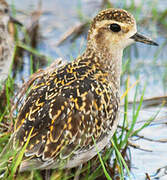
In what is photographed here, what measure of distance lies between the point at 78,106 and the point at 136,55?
411 centimetres

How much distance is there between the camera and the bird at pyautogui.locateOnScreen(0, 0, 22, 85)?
8188 millimetres

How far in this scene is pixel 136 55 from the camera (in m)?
9.29

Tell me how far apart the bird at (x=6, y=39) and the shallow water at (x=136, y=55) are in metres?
0.38

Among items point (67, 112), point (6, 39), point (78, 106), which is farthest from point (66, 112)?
point (6, 39)

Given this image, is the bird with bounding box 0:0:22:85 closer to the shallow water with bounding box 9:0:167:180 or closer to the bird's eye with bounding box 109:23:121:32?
the shallow water with bounding box 9:0:167:180

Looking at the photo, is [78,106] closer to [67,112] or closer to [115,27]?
[67,112]

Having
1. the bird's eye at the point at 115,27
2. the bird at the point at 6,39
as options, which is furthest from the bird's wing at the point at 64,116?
the bird at the point at 6,39

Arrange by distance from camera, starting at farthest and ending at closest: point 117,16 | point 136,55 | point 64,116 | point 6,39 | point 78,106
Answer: point 136,55 → point 6,39 → point 117,16 → point 78,106 → point 64,116

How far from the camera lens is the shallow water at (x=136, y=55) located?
21.8ft

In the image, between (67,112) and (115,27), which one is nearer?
(67,112)

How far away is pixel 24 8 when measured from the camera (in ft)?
→ 34.8

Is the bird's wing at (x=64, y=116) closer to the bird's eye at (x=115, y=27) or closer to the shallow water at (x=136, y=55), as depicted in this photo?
the bird's eye at (x=115, y=27)

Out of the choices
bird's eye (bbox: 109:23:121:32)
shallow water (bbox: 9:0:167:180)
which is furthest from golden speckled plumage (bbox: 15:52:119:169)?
shallow water (bbox: 9:0:167:180)

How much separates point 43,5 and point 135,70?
113 inches
